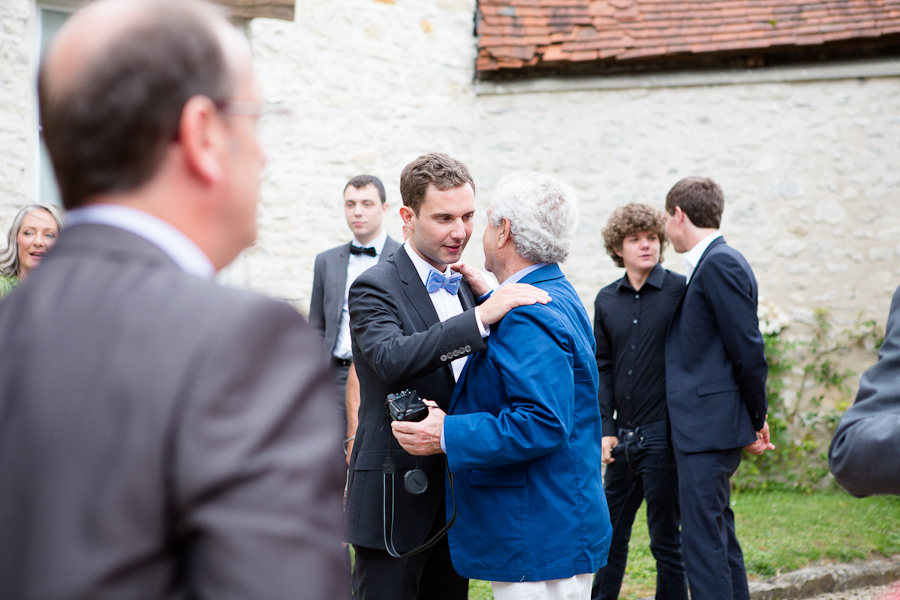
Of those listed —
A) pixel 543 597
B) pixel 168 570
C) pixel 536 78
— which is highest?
pixel 536 78

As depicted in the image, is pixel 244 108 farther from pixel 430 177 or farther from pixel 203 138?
pixel 430 177

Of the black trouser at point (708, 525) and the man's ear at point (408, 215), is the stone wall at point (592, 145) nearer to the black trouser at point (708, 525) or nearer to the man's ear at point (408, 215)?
the black trouser at point (708, 525)

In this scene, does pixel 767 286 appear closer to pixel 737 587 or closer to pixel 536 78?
pixel 536 78

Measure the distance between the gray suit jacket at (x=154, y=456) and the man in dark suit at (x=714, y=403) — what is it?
11.2ft

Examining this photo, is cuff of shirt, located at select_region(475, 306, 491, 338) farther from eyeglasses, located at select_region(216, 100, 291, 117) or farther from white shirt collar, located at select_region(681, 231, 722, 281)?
white shirt collar, located at select_region(681, 231, 722, 281)

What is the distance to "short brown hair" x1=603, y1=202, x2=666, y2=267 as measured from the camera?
4.55 m

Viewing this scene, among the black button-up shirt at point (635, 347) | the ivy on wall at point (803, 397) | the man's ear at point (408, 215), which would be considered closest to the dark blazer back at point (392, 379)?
the man's ear at point (408, 215)

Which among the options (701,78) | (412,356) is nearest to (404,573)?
(412,356)

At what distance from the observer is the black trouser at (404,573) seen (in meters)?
2.56

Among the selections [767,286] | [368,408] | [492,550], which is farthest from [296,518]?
[767,286]

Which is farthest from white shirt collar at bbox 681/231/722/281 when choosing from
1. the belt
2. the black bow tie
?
the black bow tie

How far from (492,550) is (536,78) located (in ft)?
21.4

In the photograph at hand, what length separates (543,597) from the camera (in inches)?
92.4

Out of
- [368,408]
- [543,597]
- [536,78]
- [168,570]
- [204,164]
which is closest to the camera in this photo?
[168,570]
